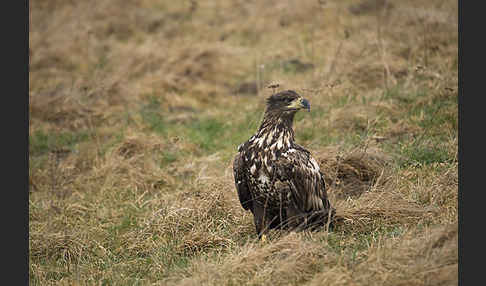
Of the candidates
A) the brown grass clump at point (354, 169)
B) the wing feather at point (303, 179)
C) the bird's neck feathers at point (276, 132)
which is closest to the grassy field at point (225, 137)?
the brown grass clump at point (354, 169)

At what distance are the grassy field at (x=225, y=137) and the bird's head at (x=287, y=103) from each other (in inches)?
31.3

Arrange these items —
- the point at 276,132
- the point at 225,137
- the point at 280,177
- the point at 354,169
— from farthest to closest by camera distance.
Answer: the point at 225,137, the point at 354,169, the point at 276,132, the point at 280,177

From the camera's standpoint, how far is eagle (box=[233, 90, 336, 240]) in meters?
4.50

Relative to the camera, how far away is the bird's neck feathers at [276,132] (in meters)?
4.56

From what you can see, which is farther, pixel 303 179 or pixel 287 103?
pixel 287 103

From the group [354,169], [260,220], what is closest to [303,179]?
[260,220]

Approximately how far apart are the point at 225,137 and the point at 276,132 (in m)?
3.66

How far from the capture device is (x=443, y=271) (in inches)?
140

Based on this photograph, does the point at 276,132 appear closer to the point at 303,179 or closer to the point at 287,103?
the point at 287,103

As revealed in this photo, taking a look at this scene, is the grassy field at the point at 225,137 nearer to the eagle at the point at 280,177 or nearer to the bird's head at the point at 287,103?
the eagle at the point at 280,177

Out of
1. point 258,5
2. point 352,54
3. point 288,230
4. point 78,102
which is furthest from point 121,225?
point 258,5

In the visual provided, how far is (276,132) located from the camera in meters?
4.60

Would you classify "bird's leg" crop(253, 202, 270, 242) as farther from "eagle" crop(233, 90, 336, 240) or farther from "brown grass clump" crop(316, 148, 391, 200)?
"brown grass clump" crop(316, 148, 391, 200)

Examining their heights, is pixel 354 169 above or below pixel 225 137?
above
